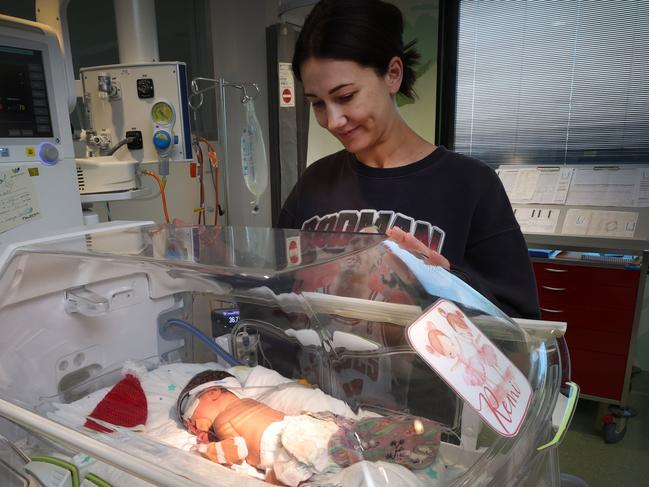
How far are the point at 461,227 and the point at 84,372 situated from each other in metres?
1.04

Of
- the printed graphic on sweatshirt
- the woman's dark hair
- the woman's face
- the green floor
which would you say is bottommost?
the green floor

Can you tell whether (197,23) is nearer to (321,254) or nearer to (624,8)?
(624,8)

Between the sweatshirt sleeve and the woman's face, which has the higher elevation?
the woman's face

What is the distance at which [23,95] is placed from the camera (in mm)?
1496

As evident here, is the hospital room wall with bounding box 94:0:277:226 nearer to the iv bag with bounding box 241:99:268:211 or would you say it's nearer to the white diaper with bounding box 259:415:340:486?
the iv bag with bounding box 241:99:268:211

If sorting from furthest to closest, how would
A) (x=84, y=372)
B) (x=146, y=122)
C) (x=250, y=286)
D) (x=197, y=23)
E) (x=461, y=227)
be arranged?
(x=197, y=23) < (x=146, y=122) < (x=84, y=372) < (x=461, y=227) < (x=250, y=286)

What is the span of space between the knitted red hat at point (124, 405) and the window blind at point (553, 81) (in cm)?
310

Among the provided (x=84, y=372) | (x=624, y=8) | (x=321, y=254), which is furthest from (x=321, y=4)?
(x=624, y=8)

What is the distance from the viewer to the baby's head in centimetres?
116

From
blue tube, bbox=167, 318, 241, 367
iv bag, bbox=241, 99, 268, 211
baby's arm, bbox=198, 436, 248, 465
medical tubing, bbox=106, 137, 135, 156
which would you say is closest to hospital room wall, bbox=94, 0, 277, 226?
iv bag, bbox=241, 99, 268, 211

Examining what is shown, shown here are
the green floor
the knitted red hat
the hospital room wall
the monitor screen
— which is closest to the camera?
the knitted red hat

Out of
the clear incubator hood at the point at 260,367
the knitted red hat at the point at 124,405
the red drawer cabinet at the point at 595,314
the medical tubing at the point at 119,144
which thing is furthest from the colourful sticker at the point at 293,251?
the red drawer cabinet at the point at 595,314

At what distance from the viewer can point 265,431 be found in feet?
3.29

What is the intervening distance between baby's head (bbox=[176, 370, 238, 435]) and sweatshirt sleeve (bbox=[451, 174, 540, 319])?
2.28ft
